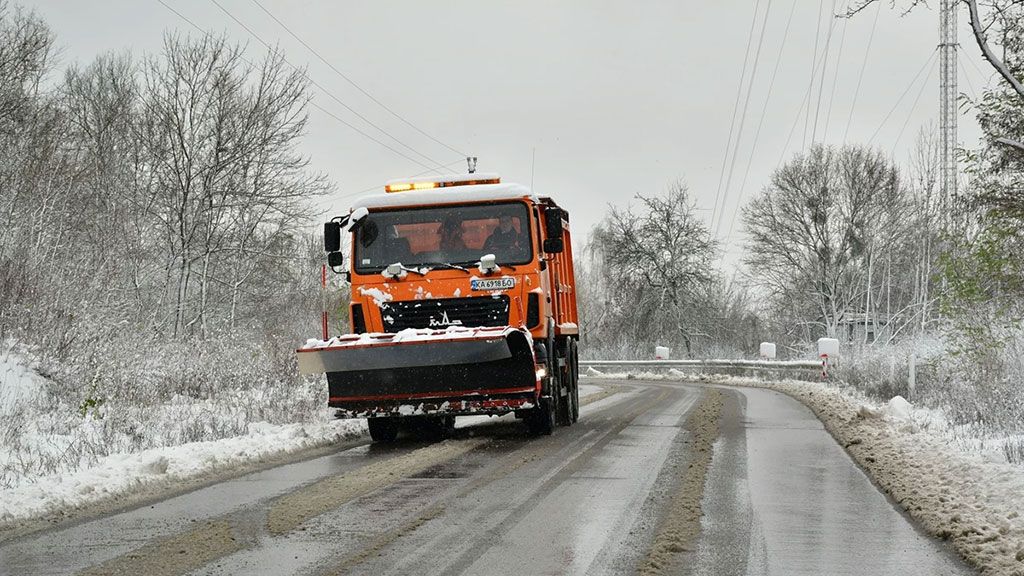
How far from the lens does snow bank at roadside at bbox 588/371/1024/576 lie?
229 inches

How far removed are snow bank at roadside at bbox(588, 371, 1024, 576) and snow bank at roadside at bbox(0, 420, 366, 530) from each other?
5797mm

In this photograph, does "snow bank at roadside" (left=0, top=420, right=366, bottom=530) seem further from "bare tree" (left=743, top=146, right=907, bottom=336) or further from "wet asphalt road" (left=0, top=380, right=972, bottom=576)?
"bare tree" (left=743, top=146, right=907, bottom=336)

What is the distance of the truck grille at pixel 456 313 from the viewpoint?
39.4 ft

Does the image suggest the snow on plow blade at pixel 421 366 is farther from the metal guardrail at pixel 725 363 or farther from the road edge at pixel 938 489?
the metal guardrail at pixel 725 363

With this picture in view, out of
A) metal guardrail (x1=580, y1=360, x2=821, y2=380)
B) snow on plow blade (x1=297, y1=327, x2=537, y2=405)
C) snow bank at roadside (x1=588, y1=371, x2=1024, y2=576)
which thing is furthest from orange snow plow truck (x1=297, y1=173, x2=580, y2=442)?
metal guardrail (x1=580, y1=360, x2=821, y2=380)

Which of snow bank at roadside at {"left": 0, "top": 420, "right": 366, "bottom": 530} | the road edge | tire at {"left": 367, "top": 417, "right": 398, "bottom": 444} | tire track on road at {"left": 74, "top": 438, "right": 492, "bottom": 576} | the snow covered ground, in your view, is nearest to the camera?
tire track on road at {"left": 74, "top": 438, "right": 492, "bottom": 576}

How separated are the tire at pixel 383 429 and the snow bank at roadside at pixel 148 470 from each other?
539mm

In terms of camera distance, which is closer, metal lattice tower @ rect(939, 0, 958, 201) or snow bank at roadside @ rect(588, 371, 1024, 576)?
snow bank at roadside @ rect(588, 371, 1024, 576)

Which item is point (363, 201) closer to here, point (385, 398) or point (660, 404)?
point (385, 398)

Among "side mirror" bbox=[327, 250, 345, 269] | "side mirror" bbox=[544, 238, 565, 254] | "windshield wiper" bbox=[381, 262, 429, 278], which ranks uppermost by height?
"side mirror" bbox=[544, 238, 565, 254]

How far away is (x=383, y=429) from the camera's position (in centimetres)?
1227

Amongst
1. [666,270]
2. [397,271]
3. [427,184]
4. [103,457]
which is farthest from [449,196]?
[666,270]

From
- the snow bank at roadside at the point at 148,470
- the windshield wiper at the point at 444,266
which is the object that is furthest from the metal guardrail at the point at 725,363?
the snow bank at roadside at the point at 148,470

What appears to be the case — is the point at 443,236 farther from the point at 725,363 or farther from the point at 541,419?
the point at 725,363
